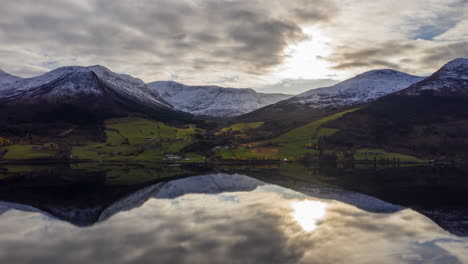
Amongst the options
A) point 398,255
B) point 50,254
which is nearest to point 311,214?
point 398,255

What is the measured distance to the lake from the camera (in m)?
26.0

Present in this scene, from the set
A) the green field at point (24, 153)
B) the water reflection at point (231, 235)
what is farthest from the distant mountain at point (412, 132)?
the green field at point (24, 153)

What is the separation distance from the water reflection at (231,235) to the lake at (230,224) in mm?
109

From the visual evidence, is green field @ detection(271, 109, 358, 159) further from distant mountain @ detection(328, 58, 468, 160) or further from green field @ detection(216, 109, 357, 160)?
distant mountain @ detection(328, 58, 468, 160)

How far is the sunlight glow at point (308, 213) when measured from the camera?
1414 inches

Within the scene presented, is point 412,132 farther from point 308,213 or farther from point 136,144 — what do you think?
point 308,213

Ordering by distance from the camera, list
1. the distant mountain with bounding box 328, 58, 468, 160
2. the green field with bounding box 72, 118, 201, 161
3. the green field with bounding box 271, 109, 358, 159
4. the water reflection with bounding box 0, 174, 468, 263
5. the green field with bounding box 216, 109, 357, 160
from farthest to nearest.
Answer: the distant mountain with bounding box 328, 58, 468, 160 → the green field with bounding box 271, 109, 358, 159 → the green field with bounding box 216, 109, 357, 160 → the green field with bounding box 72, 118, 201, 161 → the water reflection with bounding box 0, 174, 468, 263

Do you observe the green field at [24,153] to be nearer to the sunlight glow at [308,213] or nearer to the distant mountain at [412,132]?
the sunlight glow at [308,213]

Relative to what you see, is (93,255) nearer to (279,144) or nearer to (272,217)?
(272,217)

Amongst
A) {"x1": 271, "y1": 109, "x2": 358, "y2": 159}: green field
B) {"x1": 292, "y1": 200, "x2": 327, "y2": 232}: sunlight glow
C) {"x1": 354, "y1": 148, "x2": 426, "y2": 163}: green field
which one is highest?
{"x1": 271, "y1": 109, "x2": 358, "y2": 159}: green field

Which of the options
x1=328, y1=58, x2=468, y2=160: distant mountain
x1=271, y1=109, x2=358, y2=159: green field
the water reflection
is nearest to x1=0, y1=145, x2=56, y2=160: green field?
the water reflection

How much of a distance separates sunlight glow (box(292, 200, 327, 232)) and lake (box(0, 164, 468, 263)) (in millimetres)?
142

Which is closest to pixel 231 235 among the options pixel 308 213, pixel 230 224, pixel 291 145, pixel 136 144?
pixel 230 224

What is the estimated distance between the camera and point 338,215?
40656 mm
